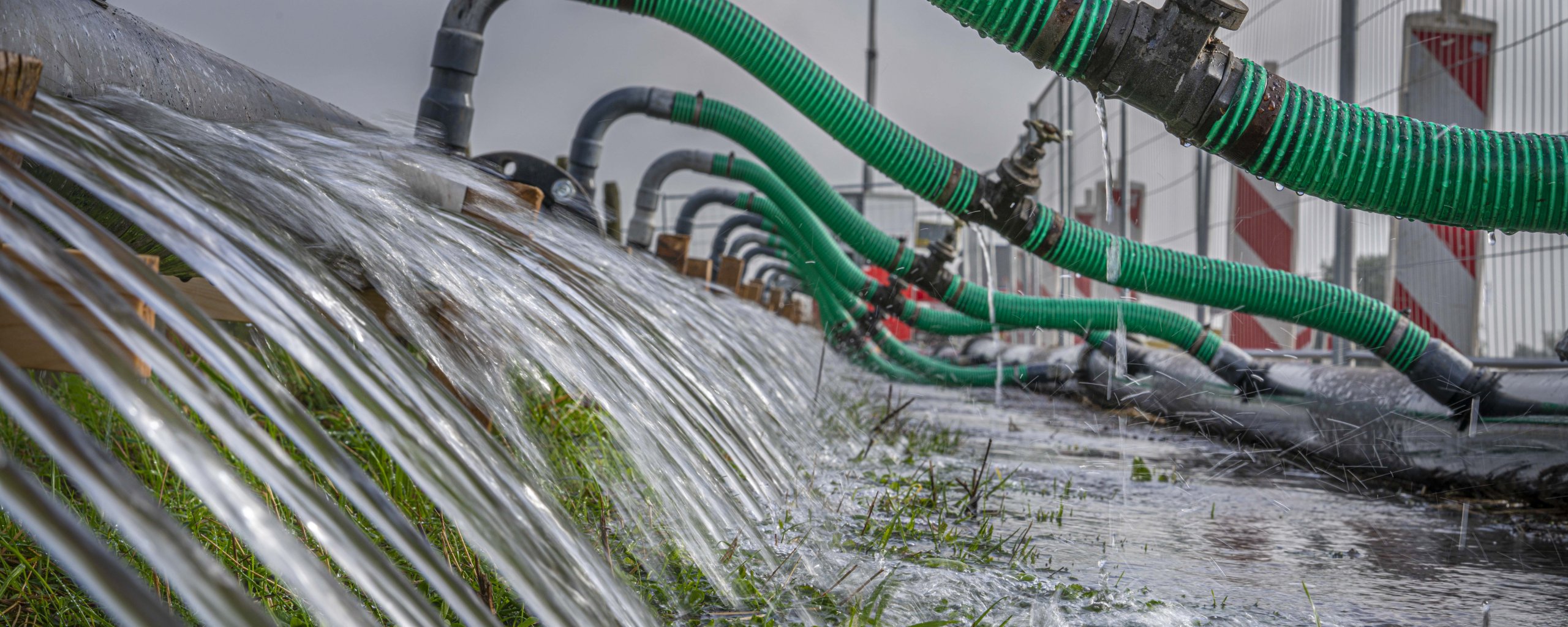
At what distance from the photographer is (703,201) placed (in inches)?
328

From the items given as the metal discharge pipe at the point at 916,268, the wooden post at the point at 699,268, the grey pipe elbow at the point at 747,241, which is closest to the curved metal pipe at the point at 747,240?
the grey pipe elbow at the point at 747,241

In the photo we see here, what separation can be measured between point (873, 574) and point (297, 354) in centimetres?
88

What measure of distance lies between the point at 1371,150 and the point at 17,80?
2198 millimetres

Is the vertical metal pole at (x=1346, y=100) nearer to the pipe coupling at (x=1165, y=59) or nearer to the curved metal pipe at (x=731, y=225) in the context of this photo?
the pipe coupling at (x=1165, y=59)

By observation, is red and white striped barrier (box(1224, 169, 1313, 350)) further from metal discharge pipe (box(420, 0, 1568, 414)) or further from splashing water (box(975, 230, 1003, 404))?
metal discharge pipe (box(420, 0, 1568, 414))

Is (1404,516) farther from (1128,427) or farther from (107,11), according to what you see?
Result: (107,11)

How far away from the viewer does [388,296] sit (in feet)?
5.56

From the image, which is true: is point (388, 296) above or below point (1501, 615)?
above

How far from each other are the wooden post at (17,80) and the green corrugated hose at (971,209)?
229cm

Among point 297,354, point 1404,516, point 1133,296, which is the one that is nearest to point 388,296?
point 297,354

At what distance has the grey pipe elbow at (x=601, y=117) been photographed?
489 centimetres

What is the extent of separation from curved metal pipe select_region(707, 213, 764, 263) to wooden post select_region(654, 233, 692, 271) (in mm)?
3183

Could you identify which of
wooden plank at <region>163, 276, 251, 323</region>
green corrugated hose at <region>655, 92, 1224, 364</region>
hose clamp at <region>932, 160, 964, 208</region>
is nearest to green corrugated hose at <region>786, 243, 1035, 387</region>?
green corrugated hose at <region>655, 92, 1224, 364</region>

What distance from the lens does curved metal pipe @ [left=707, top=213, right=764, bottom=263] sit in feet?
30.9
